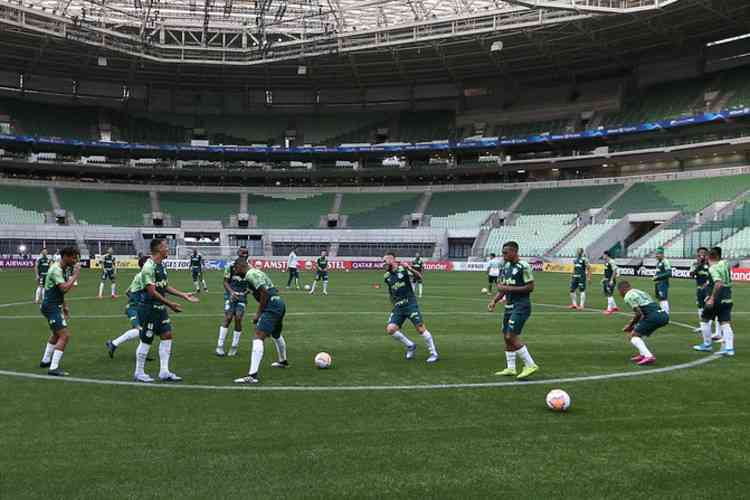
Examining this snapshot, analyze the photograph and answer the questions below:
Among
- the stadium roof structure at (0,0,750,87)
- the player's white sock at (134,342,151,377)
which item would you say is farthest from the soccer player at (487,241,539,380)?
the stadium roof structure at (0,0,750,87)

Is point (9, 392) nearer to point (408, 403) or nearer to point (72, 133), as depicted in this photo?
point (408, 403)

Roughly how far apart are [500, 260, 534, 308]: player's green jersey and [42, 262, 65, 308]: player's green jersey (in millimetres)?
7670

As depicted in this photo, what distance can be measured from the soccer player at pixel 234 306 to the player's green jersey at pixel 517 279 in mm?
5259

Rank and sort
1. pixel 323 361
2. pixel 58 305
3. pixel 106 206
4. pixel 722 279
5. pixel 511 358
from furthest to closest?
pixel 106 206 → pixel 722 279 → pixel 323 361 → pixel 58 305 → pixel 511 358

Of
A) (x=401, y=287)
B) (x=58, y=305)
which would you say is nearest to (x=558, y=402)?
(x=401, y=287)

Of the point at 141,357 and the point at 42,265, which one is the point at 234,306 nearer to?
the point at 141,357

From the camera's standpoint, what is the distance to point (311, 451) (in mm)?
6430

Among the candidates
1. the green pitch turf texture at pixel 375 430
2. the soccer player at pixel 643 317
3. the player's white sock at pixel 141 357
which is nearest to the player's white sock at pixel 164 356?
the player's white sock at pixel 141 357

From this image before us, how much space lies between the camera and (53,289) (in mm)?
10539

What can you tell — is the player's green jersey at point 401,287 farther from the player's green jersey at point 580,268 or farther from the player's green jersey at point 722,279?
the player's green jersey at point 580,268

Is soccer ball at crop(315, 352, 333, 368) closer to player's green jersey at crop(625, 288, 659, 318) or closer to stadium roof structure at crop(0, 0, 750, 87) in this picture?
player's green jersey at crop(625, 288, 659, 318)

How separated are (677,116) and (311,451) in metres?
60.0

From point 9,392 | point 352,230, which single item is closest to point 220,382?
point 9,392

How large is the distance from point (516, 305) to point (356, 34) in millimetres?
46349
